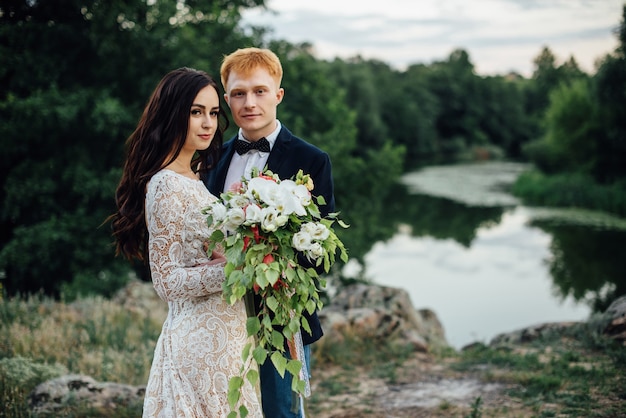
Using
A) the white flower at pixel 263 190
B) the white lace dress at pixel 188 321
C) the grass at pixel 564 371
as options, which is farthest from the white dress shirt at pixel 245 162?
the grass at pixel 564 371

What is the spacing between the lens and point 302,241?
2.39m

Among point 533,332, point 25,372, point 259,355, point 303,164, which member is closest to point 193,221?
point 259,355

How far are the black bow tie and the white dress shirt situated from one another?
3cm

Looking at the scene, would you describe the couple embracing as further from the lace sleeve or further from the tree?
the tree

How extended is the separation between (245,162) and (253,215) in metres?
1.12

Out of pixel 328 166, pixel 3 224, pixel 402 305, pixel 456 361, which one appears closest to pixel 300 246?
pixel 328 166

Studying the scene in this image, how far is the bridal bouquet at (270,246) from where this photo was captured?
236 cm

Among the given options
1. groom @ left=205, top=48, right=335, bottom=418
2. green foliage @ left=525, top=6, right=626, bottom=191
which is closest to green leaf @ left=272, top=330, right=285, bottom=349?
groom @ left=205, top=48, right=335, bottom=418

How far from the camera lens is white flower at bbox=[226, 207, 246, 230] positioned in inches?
92.9

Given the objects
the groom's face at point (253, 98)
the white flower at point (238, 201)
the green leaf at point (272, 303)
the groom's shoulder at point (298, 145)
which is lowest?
the green leaf at point (272, 303)

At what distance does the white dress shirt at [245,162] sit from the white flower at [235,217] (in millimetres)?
985

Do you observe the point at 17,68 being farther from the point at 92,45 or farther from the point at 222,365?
the point at 222,365

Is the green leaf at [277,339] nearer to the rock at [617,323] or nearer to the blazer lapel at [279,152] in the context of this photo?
the blazer lapel at [279,152]

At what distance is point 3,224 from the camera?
1255 cm
